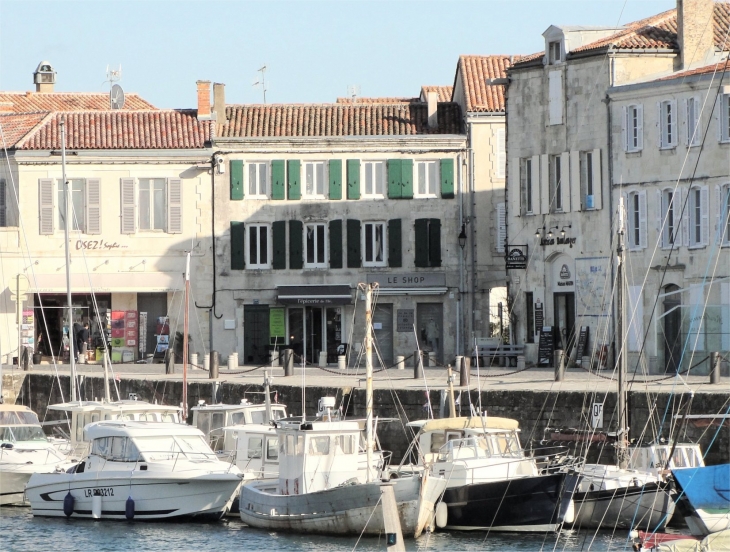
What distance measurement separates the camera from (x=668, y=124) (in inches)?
1766

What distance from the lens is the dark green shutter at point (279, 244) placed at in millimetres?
53906

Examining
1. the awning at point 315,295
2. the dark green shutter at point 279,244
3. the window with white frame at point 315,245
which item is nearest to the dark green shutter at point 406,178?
the window with white frame at point 315,245

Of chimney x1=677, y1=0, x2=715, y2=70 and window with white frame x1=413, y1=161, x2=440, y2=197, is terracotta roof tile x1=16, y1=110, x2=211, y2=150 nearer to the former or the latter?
window with white frame x1=413, y1=161, x2=440, y2=197

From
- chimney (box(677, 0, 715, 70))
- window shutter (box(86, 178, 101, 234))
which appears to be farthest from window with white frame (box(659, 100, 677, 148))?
window shutter (box(86, 178, 101, 234))

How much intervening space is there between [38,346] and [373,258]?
11153mm

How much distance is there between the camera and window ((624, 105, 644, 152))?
150ft

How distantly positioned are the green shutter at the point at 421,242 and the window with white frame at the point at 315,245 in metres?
2.99

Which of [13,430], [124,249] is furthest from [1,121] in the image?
[13,430]

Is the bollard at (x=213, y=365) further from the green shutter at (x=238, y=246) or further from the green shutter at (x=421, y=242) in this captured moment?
the green shutter at (x=421, y=242)

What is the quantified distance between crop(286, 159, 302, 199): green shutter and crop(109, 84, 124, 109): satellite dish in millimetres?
9327

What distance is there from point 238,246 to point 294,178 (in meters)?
2.85

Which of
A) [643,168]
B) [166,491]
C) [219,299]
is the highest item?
[643,168]

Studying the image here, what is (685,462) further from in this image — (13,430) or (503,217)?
(503,217)

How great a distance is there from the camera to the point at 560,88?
4800 cm
